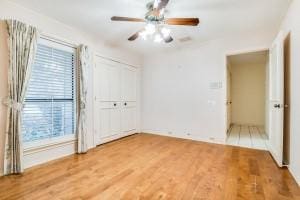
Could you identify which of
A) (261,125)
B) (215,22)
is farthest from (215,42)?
(261,125)

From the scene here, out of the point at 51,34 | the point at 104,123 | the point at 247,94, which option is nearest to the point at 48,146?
the point at 104,123

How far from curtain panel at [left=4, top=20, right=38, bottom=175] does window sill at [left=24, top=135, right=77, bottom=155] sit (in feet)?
0.68

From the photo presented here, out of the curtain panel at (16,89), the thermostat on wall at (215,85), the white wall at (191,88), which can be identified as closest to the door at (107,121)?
the white wall at (191,88)

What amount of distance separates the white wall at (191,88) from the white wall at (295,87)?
116 centimetres

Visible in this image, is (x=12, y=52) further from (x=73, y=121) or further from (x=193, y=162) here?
(x=193, y=162)

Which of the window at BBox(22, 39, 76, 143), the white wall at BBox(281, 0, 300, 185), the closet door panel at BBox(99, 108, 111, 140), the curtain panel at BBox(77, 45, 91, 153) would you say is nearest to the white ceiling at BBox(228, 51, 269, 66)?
the white wall at BBox(281, 0, 300, 185)

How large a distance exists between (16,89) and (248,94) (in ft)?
23.6

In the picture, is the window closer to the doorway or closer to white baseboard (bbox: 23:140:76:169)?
white baseboard (bbox: 23:140:76:169)

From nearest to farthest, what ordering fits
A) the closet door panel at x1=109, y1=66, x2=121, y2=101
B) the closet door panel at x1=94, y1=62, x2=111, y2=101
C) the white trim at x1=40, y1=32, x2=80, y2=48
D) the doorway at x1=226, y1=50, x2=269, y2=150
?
the white trim at x1=40, y1=32, x2=80, y2=48
the closet door panel at x1=94, y1=62, x2=111, y2=101
the closet door panel at x1=109, y1=66, x2=121, y2=101
the doorway at x1=226, y1=50, x2=269, y2=150

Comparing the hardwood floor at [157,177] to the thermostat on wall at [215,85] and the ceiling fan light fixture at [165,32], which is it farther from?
the ceiling fan light fixture at [165,32]

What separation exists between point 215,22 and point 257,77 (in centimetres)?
451

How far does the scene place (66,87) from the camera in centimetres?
315

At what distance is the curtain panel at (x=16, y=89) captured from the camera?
2.28 meters

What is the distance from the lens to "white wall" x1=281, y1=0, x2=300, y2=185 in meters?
2.07
